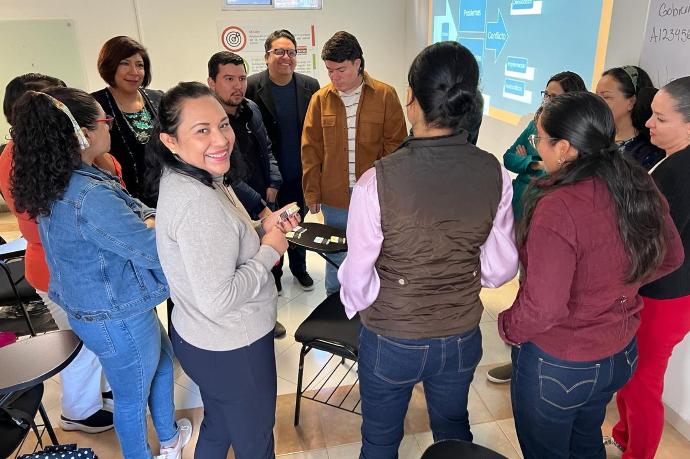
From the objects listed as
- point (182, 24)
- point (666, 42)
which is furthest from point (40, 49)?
point (666, 42)

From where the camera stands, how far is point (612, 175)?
3.67ft

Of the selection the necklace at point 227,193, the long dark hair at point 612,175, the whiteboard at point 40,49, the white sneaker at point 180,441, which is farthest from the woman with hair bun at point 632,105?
the whiteboard at point 40,49

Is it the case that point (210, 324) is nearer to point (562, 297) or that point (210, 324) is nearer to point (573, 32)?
point (562, 297)

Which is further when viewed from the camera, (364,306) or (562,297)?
(364,306)

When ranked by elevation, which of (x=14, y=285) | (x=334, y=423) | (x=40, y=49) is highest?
(x=40, y=49)

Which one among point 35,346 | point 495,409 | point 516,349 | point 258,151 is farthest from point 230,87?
point 495,409

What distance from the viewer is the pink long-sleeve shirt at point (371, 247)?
114cm

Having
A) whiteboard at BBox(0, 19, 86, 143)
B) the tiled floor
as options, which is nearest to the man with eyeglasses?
the tiled floor

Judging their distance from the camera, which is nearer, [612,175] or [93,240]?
[612,175]

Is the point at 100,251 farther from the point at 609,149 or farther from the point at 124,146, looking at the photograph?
the point at 609,149

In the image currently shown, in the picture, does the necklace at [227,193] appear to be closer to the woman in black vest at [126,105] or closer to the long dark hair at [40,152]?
the long dark hair at [40,152]

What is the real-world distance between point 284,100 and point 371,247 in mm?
2050

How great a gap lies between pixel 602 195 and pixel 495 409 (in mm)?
1382

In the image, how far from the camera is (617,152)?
1155 millimetres
